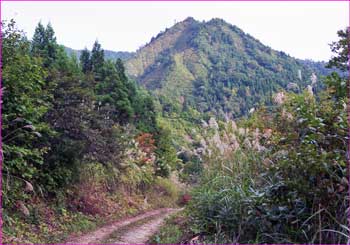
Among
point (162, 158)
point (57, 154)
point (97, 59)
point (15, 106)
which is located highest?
point (97, 59)

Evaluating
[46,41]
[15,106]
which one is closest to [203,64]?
[46,41]

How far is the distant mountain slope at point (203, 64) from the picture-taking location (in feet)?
157

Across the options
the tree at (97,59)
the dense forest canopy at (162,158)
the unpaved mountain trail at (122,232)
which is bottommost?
the unpaved mountain trail at (122,232)

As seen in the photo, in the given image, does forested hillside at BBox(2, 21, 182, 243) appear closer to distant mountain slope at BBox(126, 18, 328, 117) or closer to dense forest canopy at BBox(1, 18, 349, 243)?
dense forest canopy at BBox(1, 18, 349, 243)

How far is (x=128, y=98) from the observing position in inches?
853

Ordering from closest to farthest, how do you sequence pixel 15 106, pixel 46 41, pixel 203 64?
A: pixel 15 106 → pixel 46 41 → pixel 203 64

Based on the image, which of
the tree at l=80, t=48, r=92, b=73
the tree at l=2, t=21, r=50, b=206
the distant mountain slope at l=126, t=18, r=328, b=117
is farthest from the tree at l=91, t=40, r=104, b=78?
the distant mountain slope at l=126, t=18, r=328, b=117

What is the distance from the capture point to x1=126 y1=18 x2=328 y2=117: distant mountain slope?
47.9 m

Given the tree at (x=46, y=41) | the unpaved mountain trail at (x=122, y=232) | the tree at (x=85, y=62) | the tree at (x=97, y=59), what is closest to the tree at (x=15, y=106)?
the unpaved mountain trail at (x=122, y=232)

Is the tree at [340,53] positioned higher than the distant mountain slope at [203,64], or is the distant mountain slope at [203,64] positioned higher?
the distant mountain slope at [203,64]

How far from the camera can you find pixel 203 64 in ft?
224

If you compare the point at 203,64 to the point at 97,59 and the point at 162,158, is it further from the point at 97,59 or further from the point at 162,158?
the point at 162,158

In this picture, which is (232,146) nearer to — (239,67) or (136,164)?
(136,164)

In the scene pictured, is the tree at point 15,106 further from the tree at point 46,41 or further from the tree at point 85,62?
the tree at point 85,62
